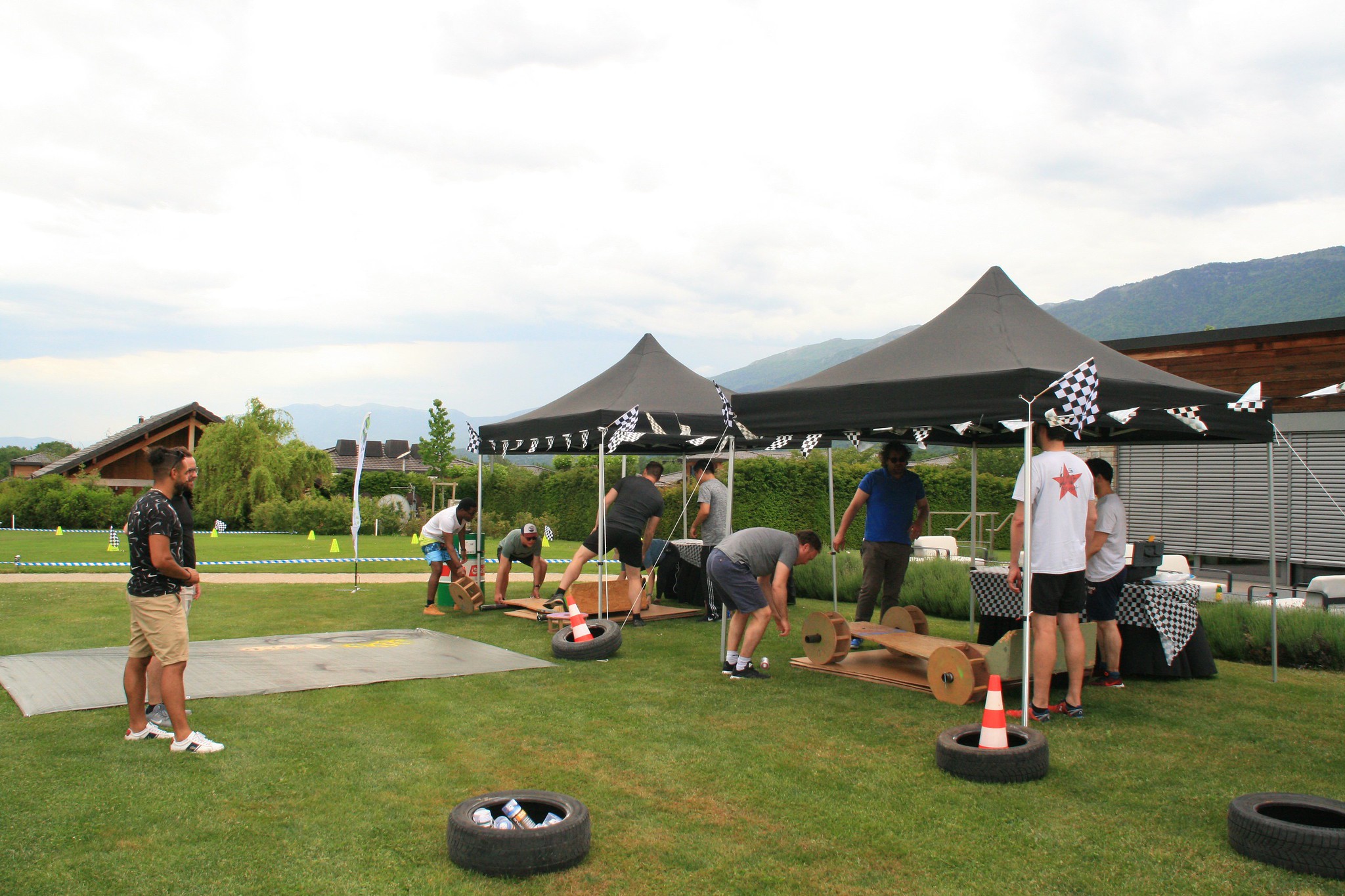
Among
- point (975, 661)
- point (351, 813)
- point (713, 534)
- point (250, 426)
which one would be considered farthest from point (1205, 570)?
point (250, 426)

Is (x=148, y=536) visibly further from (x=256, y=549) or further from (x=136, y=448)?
(x=136, y=448)

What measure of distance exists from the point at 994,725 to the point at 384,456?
9144 centimetres

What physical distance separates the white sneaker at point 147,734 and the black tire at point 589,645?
334 centimetres

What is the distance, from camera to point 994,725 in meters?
4.77

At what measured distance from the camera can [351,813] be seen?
4121 millimetres

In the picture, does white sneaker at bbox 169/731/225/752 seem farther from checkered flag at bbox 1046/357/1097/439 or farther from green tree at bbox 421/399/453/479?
green tree at bbox 421/399/453/479

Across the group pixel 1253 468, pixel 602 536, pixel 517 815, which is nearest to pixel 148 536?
pixel 517 815

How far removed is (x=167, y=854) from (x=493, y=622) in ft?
21.4

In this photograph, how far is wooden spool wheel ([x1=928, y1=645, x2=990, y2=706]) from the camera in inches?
244

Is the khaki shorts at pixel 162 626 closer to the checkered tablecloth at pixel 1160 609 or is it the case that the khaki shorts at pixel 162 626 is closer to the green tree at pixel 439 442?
the checkered tablecloth at pixel 1160 609

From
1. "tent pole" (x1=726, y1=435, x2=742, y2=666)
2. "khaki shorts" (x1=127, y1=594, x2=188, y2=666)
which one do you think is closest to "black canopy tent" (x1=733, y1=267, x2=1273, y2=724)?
"tent pole" (x1=726, y1=435, x2=742, y2=666)

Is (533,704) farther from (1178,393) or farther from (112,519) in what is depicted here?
(112,519)

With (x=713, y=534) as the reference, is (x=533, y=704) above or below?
below

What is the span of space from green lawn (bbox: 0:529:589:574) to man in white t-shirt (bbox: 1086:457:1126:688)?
1259 cm
